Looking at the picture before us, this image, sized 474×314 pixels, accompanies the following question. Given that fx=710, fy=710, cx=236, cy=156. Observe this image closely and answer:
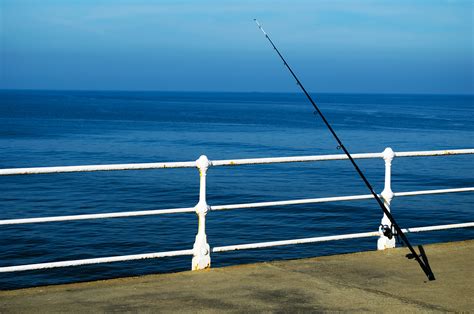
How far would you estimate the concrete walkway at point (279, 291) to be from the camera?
5621 millimetres

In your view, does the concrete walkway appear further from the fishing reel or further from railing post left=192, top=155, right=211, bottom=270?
the fishing reel

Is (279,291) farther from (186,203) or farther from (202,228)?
(186,203)

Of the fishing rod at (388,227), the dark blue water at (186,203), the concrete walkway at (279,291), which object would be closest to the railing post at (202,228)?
the concrete walkway at (279,291)

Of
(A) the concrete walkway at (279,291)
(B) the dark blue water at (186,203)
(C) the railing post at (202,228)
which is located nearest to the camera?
(A) the concrete walkway at (279,291)

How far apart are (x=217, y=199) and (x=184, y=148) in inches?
955

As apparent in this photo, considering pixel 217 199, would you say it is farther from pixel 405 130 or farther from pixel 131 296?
pixel 405 130

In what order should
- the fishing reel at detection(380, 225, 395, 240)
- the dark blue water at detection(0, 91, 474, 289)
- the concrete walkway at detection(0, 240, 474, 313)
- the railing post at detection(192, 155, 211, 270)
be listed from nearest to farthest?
the concrete walkway at detection(0, 240, 474, 313) < the railing post at detection(192, 155, 211, 270) < the fishing reel at detection(380, 225, 395, 240) < the dark blue water at detection(0, 91, 474, 289)

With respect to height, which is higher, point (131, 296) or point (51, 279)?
point (131, 296)

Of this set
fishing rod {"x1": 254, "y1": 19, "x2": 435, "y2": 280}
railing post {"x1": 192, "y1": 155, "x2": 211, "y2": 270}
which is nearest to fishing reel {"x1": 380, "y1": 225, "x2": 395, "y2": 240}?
fishing rod {"x1": 254, "y1": 19, "x2": 435, "y2": 280}

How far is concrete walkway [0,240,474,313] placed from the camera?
562 centimetres

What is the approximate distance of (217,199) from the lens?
2592cm

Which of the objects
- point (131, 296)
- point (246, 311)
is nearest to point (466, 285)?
point (246, 311)

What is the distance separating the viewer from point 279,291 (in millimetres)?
6098

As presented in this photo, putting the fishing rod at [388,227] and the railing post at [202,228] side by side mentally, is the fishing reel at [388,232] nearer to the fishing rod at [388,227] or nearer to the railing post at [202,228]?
the fishing rod at [388,227]
